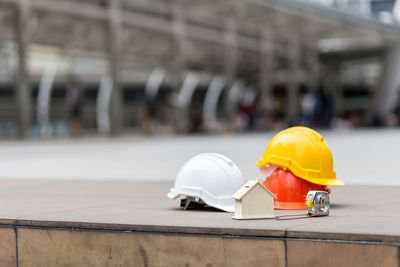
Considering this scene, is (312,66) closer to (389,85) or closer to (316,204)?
(389,85)

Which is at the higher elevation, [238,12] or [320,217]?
[238,12]

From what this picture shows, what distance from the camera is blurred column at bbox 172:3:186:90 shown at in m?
30.6

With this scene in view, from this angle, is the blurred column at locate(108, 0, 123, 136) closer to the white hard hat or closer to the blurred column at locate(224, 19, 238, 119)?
the blurred column at locate(224, 19, 238, 119)

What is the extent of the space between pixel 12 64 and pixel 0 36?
428 centimetres

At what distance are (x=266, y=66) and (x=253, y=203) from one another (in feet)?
114

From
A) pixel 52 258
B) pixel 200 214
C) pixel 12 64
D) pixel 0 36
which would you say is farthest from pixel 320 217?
pixel 12 64

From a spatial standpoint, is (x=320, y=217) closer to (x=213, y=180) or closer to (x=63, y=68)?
(x=213, y=180)

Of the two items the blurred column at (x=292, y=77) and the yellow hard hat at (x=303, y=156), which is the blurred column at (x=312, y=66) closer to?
the blurred column at (x=292, y=77)

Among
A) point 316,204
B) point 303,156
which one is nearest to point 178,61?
point 303,156

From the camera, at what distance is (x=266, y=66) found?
126 feet

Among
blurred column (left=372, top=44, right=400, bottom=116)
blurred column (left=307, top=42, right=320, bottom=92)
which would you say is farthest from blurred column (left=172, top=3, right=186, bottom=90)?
blurred column (left=372, top=44, right=400, bottom=116)

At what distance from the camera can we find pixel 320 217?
4.10 m

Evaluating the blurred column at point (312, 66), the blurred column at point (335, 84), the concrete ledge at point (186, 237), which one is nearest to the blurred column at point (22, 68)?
the concrete ledge at point (186, 237)

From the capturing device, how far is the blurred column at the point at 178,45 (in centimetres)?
3056
